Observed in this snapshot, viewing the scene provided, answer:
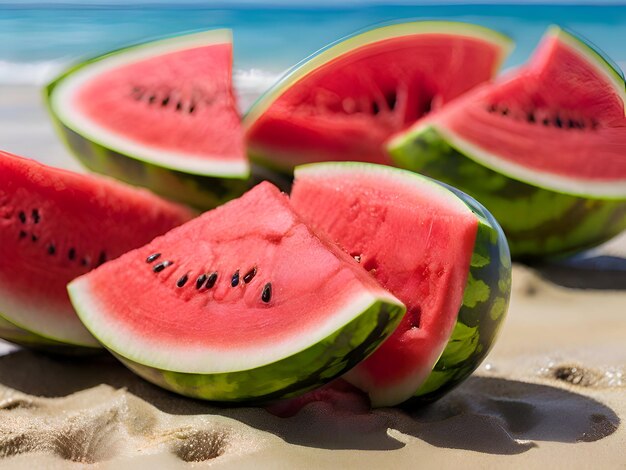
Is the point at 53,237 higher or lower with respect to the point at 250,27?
higher

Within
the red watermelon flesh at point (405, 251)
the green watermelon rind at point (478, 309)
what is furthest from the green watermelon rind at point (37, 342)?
the green watermelon rind at point (478, 309)

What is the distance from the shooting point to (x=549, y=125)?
268cm

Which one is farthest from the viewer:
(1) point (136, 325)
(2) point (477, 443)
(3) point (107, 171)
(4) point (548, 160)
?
(3) point (107, 171)

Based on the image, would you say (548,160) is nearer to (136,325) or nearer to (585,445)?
(585,445)

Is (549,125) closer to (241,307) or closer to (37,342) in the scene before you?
(241,307)

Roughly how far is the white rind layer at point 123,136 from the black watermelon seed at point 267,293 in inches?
44.5

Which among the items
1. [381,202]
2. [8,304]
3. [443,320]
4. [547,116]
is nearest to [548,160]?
[547,116]

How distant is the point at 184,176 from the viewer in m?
2.63

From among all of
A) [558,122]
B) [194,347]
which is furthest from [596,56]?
[194,347]

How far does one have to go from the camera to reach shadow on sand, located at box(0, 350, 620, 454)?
1.49 meters

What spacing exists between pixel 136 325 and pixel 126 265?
19cm

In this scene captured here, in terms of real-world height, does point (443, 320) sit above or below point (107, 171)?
above

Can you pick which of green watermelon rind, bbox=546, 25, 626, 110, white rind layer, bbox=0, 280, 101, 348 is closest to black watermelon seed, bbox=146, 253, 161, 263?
white rind layer, bbox=0, 280, 101, 348

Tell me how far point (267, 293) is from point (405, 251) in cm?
28
